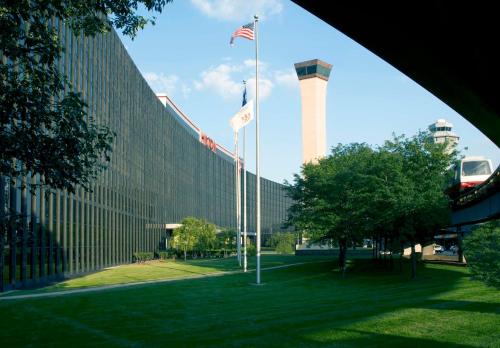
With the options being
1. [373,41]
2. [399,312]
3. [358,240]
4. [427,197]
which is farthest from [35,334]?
[358,240]

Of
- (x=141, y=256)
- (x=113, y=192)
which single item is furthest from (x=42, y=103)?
(x=141, y=256)

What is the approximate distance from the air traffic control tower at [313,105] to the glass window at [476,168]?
52556mm

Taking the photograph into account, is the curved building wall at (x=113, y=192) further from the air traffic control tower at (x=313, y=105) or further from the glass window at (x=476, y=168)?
the glass window at (x=476, y=168)

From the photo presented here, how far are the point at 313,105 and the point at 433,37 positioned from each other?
97.8m

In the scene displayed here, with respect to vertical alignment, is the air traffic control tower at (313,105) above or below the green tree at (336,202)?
above

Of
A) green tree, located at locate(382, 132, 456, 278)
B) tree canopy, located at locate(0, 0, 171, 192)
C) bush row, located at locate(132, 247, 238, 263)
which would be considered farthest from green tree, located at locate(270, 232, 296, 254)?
tree canopy, located at locate(0, 0, 171, 192)

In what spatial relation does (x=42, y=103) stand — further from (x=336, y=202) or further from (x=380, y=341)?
(x=336, y=202)

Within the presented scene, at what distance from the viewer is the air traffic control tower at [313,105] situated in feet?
327

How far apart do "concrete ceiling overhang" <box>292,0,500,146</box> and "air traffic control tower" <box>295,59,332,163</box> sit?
90.3 meters

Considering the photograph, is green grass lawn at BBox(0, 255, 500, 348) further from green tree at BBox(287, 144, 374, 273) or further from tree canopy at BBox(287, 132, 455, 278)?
green tree at BBox(287, 144, 374, 273)

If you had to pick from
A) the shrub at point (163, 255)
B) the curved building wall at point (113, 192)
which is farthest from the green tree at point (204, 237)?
the curved building wall at point (113, 192)

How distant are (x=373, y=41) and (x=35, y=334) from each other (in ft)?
47.4

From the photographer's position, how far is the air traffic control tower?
99.6 m

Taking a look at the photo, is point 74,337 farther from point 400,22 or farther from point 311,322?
point 400,22
